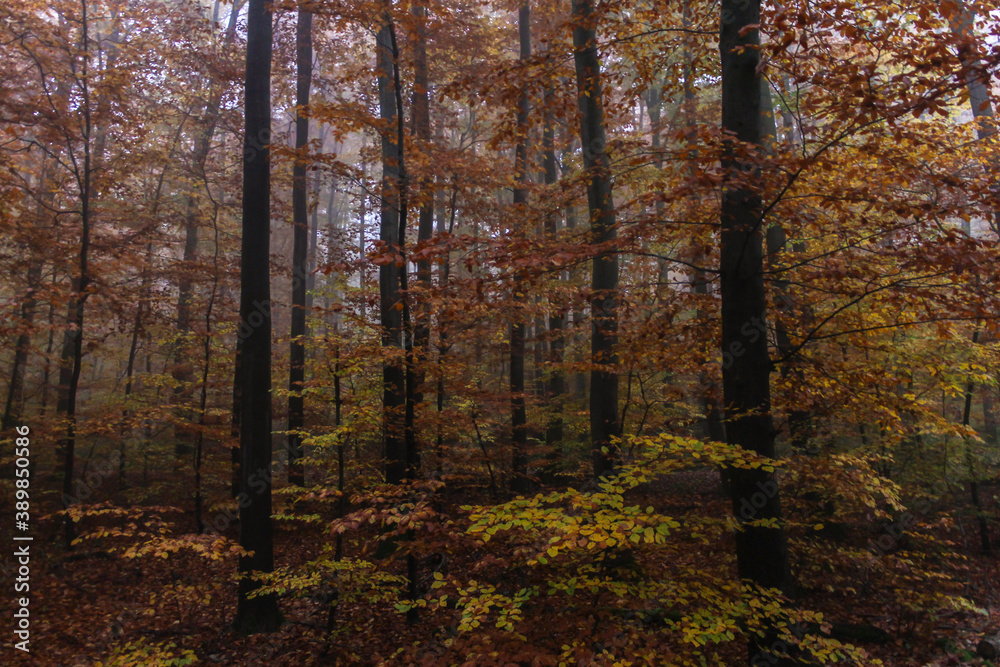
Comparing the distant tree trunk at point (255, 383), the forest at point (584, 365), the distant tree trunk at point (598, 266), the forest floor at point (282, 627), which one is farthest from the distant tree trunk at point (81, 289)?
the distant tree trunk at point (598, 266)

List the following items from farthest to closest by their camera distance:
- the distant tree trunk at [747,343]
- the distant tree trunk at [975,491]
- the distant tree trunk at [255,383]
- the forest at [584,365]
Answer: the distant tree trunk at [975,491] → the distant tree trunk at [255,383] → the distant tree trunk at [747,343] → the forest at [584,365]

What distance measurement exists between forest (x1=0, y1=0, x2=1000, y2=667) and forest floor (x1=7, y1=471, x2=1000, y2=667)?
0.06 m

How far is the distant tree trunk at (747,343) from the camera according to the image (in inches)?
178

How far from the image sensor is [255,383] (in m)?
6.59

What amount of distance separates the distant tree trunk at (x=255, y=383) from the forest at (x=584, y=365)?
0.04 m

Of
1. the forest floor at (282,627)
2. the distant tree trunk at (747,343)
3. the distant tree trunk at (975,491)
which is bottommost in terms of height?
the forest floor at (282,627)

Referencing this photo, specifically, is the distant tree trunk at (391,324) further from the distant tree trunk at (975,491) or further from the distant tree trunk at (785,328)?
the distant tree trunk at (975,491)

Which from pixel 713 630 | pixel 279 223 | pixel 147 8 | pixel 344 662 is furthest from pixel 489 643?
pixel 279 223

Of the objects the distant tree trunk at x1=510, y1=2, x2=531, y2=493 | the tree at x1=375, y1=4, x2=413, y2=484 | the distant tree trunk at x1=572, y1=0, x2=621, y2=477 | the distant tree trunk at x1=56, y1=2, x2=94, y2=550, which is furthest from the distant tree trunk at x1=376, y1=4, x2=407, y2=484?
the distant tree trunk at x1=56, y1=2, x2=94, y2=550

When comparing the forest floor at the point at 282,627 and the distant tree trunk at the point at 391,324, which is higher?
the distant tree trunk at the point at 391,324

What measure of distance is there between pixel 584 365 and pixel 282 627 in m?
4.87

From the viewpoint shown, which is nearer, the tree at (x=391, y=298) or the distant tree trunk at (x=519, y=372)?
the tree at (x=391, y=298)

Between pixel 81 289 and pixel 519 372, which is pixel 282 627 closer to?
pixel 519 372

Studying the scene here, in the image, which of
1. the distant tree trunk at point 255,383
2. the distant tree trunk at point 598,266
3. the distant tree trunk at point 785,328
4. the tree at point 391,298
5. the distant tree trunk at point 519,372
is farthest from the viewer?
the distant tree trunk at point 519,372
